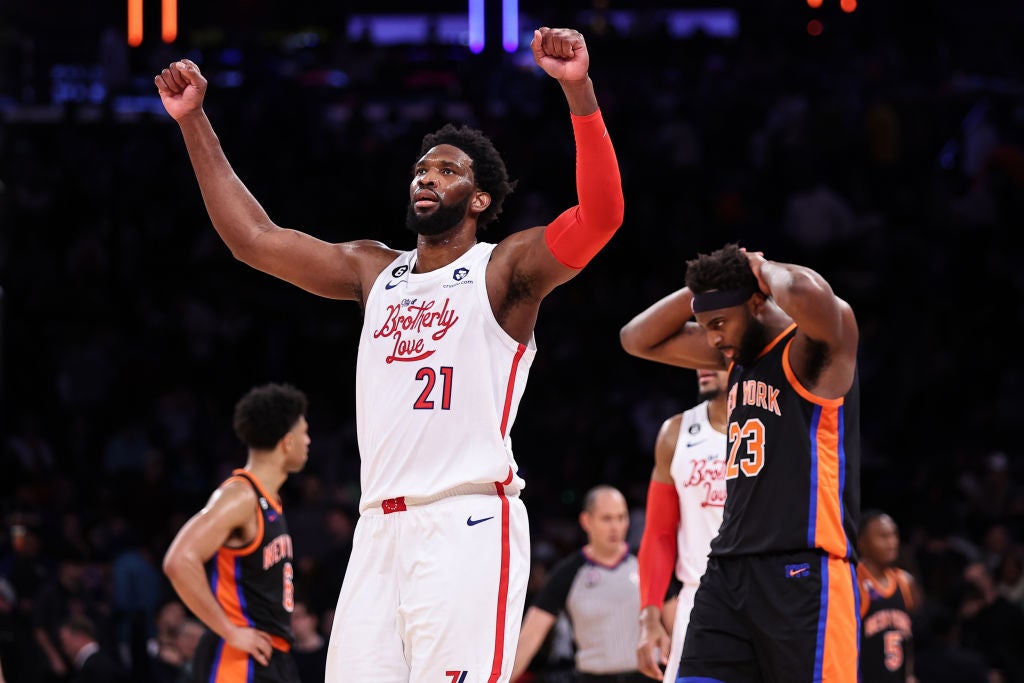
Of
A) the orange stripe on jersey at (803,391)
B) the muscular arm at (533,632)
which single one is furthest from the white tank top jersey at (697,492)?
the muscular arm at (533,632)

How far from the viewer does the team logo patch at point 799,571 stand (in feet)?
15.9

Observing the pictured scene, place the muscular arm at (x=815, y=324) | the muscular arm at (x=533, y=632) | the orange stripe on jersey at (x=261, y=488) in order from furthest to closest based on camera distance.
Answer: the muscular arm at (x=533, y=632) < the orange stripe on jersey at (x=261, y=488) < the muscular arm at (x=815, y=324)

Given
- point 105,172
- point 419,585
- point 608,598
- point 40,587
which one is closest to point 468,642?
point 419,585

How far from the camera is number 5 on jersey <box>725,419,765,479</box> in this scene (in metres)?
5.02

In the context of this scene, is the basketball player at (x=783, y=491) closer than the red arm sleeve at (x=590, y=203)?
No

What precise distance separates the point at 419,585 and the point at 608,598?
4.32 metres

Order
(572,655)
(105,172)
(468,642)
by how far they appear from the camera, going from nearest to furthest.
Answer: (468,642) → (572,655) → (105,172)

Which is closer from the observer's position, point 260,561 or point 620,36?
point 260,561

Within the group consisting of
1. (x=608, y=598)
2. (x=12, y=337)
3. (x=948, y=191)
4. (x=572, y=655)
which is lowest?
(x=572, y=655)

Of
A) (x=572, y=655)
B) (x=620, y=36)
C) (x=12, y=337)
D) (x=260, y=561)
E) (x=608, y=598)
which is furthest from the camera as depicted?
(x=620, y=36)

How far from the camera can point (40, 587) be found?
A: 1053 cm

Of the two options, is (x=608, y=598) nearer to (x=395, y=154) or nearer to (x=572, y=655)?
(x=572, y=655)

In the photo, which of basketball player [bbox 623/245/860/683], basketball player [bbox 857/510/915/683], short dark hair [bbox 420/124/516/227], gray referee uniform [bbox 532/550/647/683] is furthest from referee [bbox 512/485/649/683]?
short dark hair [bbox 420/124/516/227]

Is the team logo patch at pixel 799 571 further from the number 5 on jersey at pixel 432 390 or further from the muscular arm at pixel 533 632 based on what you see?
the muscular arm at pixel 533 632
